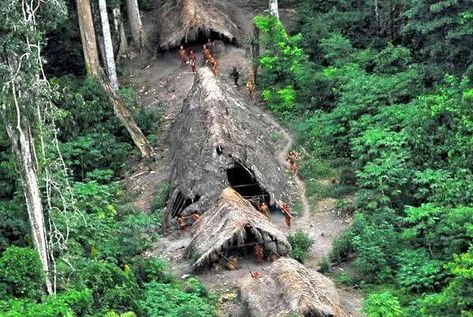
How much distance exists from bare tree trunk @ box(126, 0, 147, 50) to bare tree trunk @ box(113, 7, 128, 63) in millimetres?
420

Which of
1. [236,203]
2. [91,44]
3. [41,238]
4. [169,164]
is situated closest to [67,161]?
[169,164]

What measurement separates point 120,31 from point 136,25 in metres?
0.76

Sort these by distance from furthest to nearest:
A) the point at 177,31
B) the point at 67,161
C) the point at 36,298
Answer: the point at 177,31 → the point at 67,161 → the point at 36,298

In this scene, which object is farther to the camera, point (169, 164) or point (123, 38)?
point (123, 38)

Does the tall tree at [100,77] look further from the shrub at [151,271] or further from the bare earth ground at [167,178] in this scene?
the shrub at [151,271]

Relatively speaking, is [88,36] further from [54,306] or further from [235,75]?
[54,306]

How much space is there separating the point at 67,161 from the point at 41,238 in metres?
8.34

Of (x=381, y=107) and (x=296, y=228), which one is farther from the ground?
→ (x=381, y=107)

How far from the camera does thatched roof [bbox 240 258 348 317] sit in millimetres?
14195

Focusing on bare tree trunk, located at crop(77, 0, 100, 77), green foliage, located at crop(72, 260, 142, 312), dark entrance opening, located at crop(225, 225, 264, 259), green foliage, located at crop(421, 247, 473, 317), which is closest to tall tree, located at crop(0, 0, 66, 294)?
green foliage, located at crop(72, 260, 142, 312)

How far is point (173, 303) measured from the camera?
1577 centimetres

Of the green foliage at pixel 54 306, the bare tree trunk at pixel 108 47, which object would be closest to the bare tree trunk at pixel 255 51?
the bare tree trunk at pixel 108 47

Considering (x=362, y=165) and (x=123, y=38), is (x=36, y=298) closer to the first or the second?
(x=362, y=165)

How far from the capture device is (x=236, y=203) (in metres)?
19.2
